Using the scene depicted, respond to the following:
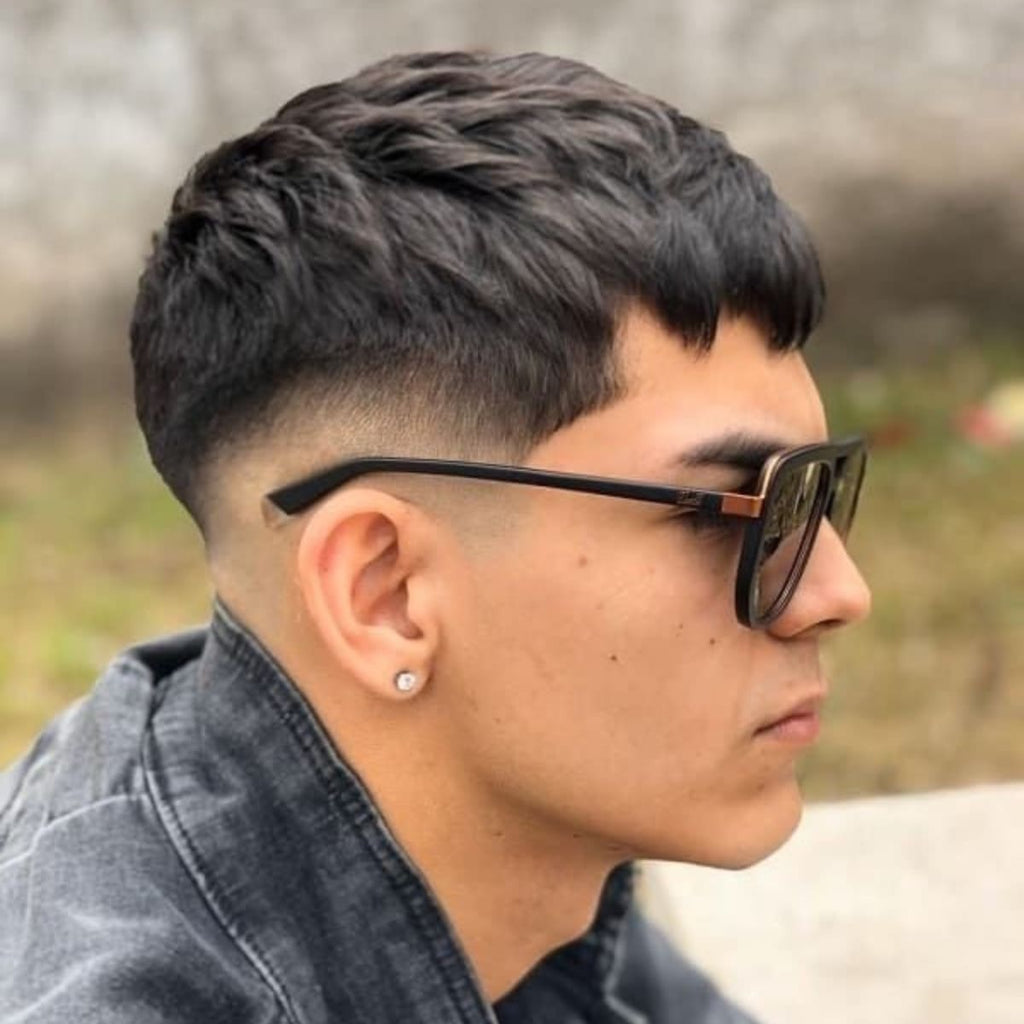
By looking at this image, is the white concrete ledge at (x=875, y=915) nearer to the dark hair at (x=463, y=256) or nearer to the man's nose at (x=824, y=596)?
the man's nose at (x=824, y=596)

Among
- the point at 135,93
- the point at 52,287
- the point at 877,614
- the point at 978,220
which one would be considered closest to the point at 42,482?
Result: the point at 52,287

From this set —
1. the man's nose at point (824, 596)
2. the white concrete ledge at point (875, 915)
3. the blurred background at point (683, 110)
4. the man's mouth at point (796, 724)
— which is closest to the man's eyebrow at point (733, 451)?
the man's nose at point (824, 596)

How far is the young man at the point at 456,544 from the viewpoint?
137cm

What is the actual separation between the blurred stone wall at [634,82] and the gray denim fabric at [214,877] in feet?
11.8

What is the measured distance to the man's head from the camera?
1370 millimetres

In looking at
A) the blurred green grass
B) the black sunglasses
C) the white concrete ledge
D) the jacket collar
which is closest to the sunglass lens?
the black sunglasses

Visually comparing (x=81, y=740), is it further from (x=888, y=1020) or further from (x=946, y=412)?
(x=946, y=412)

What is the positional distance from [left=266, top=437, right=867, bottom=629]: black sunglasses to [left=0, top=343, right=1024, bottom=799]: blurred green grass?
195cm

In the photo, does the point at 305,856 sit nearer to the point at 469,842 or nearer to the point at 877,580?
the point at 469,842

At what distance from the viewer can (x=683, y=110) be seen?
4.91m

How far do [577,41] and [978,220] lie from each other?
139 centimetres

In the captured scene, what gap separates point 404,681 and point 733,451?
1.09 feet

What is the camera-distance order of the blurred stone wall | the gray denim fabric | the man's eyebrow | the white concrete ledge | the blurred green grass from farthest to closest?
the blurred stone wall, the blurred green grass, the white concrete ledge, the man's eyebrow, the gray denim fabric

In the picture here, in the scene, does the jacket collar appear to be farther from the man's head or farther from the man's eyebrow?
the man's eyebrow
